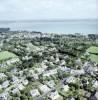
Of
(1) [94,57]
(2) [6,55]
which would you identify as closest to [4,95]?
(1) [94,57]

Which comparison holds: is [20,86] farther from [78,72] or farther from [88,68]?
[88,68]

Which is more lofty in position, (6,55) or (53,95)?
(6,55)

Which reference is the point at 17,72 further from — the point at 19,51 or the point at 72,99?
the point at 19,51

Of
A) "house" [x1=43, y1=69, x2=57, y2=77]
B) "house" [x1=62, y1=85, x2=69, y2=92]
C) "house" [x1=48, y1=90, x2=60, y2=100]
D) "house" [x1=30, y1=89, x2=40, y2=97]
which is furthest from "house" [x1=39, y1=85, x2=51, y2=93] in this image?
"house" [x1=43, y1=69, x2=57, y2=77]

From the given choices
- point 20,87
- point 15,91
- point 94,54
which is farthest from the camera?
point 94,54

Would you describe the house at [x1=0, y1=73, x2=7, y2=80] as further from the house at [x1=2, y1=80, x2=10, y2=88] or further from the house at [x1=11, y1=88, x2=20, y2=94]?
the house at [x1=11, y1=88, x2=20, y2=94]

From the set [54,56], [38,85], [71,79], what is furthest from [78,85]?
[54,56]

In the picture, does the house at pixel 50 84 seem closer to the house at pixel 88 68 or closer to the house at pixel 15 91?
the house at pixel 15 91

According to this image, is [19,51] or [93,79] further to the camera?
[19,51]

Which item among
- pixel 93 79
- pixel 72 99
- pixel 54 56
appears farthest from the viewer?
pixel 54 56

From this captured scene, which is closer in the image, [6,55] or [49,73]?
[49,73]

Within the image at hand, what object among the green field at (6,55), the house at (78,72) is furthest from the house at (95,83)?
the green field at (6,55)
